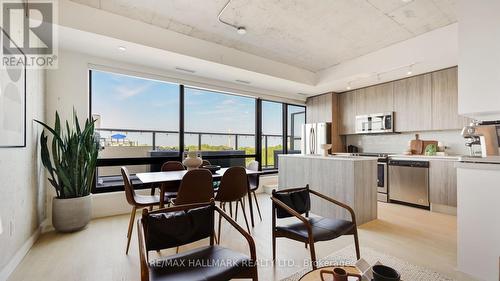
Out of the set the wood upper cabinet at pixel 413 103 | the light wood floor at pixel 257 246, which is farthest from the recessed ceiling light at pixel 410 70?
the light wood floor at pixel 257 246

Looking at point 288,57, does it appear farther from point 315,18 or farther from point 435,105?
point 435,105

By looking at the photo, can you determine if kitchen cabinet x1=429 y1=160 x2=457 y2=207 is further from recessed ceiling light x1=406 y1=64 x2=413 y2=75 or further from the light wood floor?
recessed ceiling light x1=406 y1=64 x2=413 y2=75

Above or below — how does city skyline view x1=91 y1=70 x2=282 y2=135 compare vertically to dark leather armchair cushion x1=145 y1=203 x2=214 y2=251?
above

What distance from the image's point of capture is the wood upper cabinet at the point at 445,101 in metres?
3.74

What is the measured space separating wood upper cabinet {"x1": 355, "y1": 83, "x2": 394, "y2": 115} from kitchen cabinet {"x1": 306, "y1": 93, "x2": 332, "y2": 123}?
2.08 ft

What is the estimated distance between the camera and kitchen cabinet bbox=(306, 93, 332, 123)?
5.55 m

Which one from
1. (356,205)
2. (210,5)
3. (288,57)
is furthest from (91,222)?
(288,57)

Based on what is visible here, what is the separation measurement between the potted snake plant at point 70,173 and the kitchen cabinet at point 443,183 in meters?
5.13

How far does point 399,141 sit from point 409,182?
3.91ft

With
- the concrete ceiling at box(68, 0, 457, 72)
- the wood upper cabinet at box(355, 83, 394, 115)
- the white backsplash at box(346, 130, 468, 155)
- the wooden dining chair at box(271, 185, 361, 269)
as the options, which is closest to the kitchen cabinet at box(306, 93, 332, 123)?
the wood upper cabinet at box(355, 83, 394, 115)

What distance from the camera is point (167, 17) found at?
2.89 meters

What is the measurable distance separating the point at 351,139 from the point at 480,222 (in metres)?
4.00

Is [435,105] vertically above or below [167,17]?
Answer: below

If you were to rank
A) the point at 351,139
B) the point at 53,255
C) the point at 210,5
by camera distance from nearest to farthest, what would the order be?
the point at 53,255
the point at 210,5
the point at 351,139
